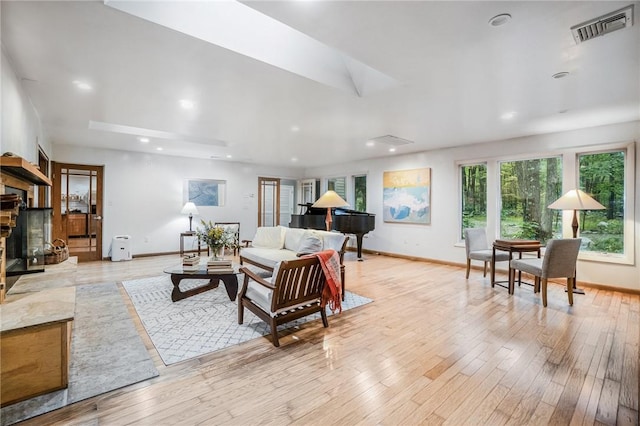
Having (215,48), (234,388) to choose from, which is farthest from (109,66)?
(234,388)

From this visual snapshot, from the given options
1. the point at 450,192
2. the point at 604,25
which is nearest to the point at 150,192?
the point at 450,192

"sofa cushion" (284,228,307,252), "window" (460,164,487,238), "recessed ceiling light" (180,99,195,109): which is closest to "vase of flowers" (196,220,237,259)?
"sofa cushion" (284,228,307,252)

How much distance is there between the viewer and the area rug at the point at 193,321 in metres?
2.64

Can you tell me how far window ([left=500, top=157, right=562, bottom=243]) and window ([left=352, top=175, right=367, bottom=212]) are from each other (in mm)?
3368

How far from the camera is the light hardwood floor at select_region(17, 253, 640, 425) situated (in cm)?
181

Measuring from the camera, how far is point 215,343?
2697 mm

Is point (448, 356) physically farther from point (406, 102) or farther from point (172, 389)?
point (406, 102)

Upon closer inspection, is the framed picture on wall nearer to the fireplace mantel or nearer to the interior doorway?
the fireplace mantel

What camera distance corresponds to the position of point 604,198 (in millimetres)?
4633

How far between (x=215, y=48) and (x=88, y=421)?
108 inches

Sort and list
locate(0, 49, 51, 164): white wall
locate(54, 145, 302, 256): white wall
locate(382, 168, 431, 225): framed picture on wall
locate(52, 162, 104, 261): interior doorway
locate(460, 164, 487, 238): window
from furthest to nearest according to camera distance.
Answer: locate(382, 168, 431, 225): framed picture on wall
locate(54, 145, 302, 256): white wall
locate(52, 162, 104, 261): interior doorway
locate(460, 164, 487, 238): window
locate(0, 49, 51, 164): white wall

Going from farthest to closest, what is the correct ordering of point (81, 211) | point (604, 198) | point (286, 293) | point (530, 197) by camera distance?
point (81, 211) → point (530, 197) → point (604, 198) → point (286, 293)

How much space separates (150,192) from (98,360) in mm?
5580

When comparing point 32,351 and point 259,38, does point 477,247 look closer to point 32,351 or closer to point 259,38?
point 259,38
